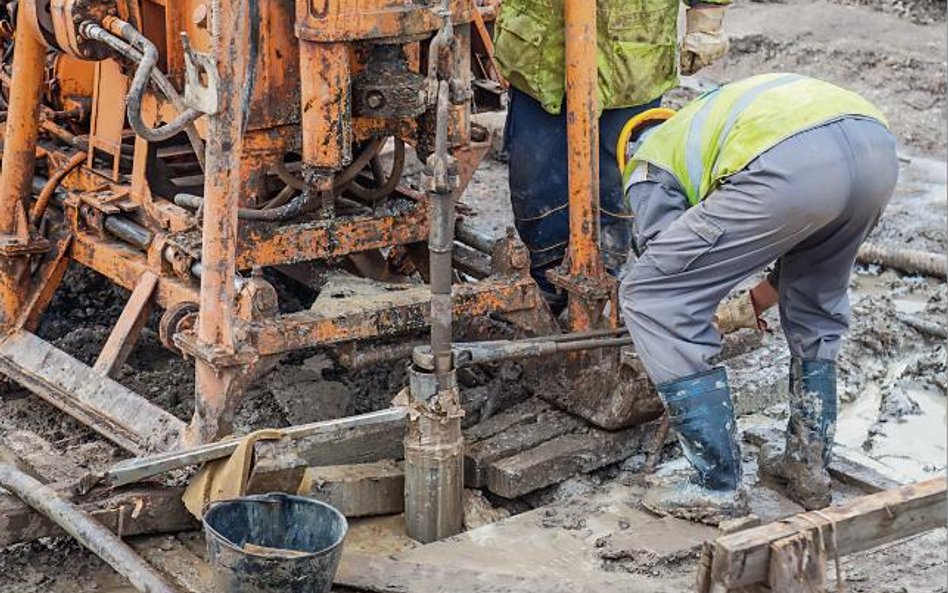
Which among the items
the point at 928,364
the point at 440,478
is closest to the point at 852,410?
the point at 928,364

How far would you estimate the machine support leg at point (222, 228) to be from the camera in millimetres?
4793

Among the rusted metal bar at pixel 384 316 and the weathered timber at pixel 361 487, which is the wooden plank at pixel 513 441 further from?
the rusted metal bar at pixel 384 316

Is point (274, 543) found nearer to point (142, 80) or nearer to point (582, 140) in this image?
Result: point (142, 80)

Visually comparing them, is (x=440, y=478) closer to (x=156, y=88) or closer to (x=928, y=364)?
(x=156, y=88)

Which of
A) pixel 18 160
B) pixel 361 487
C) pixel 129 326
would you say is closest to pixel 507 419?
pixel 361 487

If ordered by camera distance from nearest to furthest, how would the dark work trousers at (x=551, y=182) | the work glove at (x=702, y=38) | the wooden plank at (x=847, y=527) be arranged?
1. the wooden plank at (x=847, y=527)
2. the work glove at (x=702, y=38)
3. the dark work trousers at (x=551, y=182)

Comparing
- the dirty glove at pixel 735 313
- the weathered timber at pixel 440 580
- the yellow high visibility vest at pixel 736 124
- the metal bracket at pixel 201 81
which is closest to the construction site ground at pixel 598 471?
the weathered timber at pixel 440 580

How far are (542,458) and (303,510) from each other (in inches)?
39.4

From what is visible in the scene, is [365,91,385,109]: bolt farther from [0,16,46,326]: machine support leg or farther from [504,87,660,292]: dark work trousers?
[0,16,46,326]: machine support leg

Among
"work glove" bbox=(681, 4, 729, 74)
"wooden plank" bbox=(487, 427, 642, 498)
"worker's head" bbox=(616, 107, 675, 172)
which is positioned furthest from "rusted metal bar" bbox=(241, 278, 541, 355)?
"work glove" bbox=(681, 4, 729, 74)

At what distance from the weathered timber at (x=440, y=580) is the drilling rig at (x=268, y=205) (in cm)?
33

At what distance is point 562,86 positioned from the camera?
5.95 m

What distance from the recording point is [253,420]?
19.2ft

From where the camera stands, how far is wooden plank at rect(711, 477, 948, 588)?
3.81 m
